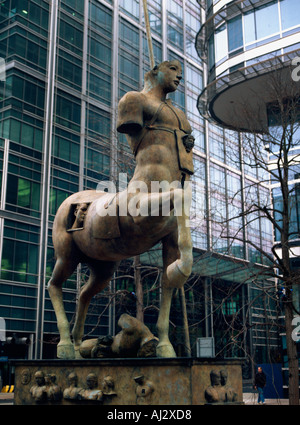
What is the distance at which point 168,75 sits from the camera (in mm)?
5531

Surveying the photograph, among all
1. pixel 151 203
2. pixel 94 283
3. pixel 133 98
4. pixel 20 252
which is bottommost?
pixel 94 283

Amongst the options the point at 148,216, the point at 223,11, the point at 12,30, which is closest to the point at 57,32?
the point at 12,30

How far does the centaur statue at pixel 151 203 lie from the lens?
15.8 feet

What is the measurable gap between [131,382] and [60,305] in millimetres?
1651

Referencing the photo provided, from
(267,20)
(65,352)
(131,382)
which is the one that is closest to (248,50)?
(267,20)

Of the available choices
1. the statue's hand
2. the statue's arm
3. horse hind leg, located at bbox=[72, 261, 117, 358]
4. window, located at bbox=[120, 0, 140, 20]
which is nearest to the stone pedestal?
horse hind leg, located at bbox=[72, 261, 117, 358]

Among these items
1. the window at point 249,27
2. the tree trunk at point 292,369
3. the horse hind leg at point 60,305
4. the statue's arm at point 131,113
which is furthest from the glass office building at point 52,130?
the statue's arm at point 131,113

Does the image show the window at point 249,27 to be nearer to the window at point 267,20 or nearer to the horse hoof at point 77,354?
the window at point 267,20

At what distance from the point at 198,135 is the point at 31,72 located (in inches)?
721

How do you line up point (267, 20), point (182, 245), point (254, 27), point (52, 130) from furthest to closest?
point (52, 130) → point (254, 27) → point (267, 20) → point (182, 245)

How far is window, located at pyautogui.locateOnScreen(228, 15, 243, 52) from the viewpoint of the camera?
25016 mm

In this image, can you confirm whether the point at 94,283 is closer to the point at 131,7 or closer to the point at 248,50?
the point at 248,50

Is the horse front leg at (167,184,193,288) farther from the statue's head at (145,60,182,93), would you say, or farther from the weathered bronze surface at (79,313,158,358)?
the statue's head at (145,60,182,93)
